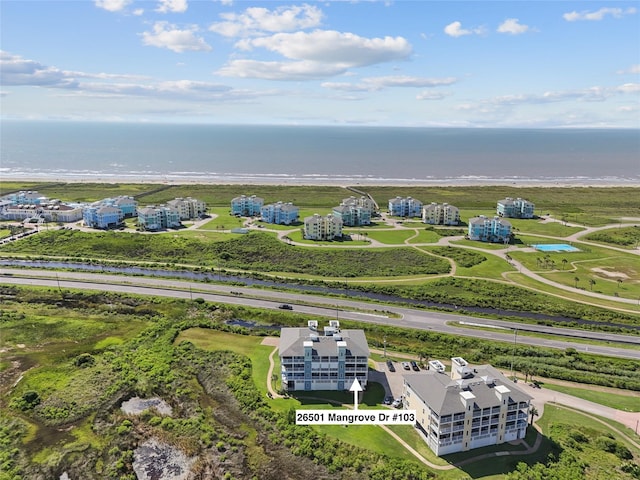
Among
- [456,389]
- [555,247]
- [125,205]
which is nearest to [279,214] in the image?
[125,205]

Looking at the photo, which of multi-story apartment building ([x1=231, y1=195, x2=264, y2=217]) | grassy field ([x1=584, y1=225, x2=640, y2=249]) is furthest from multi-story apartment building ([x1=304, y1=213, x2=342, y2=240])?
grassy field ([x1=584, y1=225, x2=640, y2=249])

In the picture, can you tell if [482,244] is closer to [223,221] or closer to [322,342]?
[223,221]

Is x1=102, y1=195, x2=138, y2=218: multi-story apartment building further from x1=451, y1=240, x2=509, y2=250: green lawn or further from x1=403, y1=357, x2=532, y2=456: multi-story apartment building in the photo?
x1=403, y1=357, x2=532, y2=456: multi-story apartment building

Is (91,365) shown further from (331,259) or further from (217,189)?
(217,189)

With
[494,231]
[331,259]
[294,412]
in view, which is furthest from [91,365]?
[494,231]

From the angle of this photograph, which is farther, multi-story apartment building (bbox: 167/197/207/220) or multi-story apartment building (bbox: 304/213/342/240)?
multi-story apartment building (bbox: 167/197/207/220)
